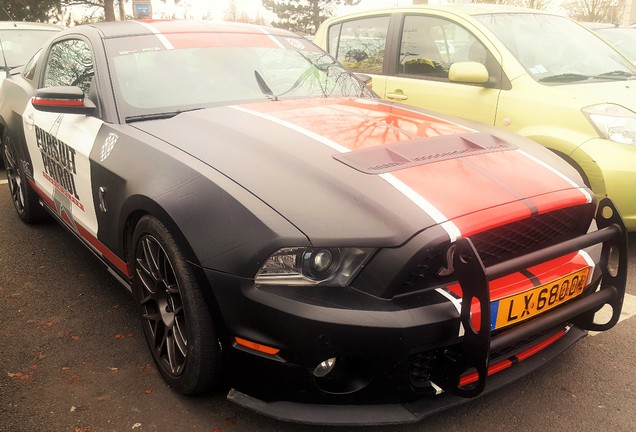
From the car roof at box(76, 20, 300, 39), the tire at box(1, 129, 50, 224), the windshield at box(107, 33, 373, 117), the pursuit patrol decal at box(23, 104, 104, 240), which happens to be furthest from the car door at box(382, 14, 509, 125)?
the tire at box(1, 129, 50, 224)

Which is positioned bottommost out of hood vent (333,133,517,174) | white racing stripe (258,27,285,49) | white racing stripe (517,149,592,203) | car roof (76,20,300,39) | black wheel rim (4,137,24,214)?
black wheel rim (4,137,24,214)

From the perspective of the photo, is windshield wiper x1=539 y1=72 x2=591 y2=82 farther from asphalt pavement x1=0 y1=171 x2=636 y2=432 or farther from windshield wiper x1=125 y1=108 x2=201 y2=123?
windshield wiper x1=125 y1=108 x2=201 y2=123

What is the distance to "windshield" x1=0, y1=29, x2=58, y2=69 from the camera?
7.00 metres

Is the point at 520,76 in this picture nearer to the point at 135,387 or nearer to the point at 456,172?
the point at 456,172

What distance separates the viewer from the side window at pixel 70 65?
122 inches

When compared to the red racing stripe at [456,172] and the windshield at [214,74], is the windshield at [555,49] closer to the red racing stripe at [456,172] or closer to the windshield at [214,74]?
the windshield at [214,74]

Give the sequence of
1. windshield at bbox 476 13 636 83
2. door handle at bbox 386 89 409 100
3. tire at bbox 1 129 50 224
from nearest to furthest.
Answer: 1. windshield at bbox 476 13 636 83
2. tire at bbox 1 129 50 224
3. door handle at bbox 386 89 409 100

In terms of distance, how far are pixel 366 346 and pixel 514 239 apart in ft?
2.28

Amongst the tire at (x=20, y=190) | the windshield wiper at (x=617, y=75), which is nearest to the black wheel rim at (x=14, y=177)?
the tire at (x=20, y=190)

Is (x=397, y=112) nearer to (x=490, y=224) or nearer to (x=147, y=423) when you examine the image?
(x=490, y=224)

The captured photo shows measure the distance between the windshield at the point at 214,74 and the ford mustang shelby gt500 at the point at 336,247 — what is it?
3cm

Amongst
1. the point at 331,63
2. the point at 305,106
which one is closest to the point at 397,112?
the point at 305,106

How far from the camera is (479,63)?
4.00m

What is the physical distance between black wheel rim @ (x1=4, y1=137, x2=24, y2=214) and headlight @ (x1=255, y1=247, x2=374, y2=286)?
3209 millimetres
